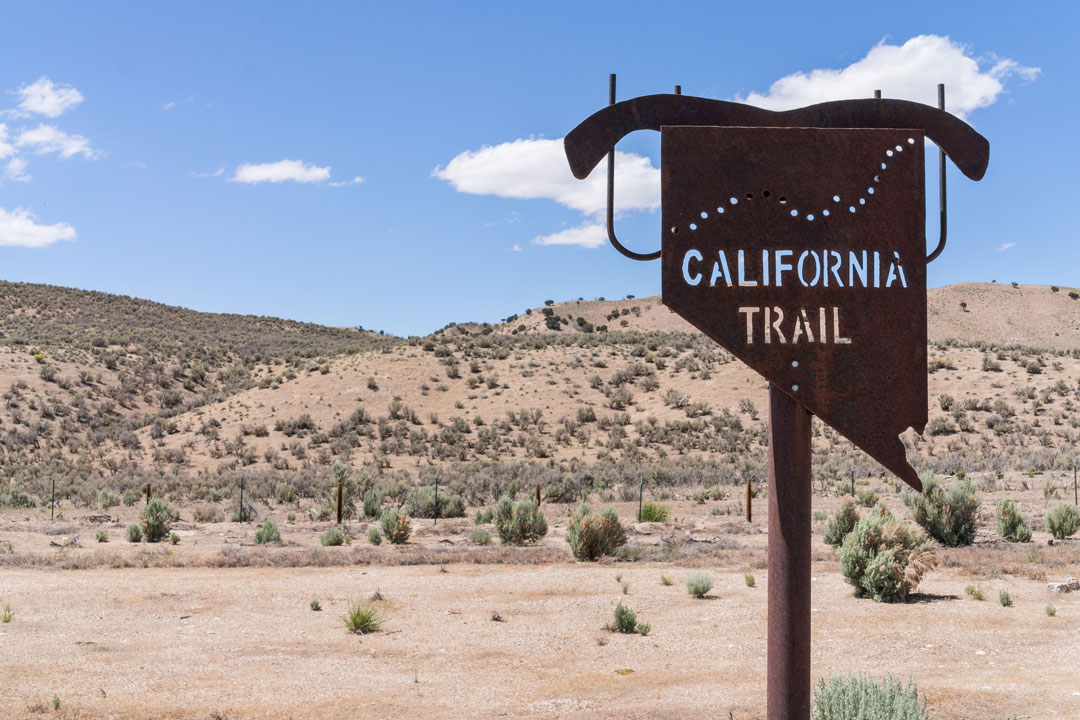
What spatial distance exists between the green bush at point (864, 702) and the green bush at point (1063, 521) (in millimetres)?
16235

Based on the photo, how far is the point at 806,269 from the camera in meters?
3.65

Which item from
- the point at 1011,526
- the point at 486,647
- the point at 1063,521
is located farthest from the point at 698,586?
the point at 1063,521

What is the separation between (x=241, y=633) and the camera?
11695 millimetres

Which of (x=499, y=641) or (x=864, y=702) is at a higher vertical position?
(x=864, y=702)

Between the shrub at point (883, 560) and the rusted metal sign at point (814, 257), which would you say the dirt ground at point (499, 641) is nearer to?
the shrub at point (883, 560)

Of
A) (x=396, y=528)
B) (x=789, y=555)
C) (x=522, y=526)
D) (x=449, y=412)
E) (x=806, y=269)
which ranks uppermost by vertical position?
(x=449, y=412)

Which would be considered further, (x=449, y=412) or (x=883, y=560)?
(x=449, y=412)

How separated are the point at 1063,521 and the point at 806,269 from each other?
1917cm

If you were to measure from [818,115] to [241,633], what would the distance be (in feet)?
34.2

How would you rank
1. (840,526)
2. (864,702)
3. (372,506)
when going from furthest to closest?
1. (372,506)
2. (840,526)
3. (864,702)

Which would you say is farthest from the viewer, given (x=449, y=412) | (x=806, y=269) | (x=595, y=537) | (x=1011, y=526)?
(x=449, y=412)

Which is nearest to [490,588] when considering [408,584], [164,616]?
[408,584]

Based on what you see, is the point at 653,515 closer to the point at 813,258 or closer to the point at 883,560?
the point at 883,560

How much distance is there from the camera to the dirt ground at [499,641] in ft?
28.1
